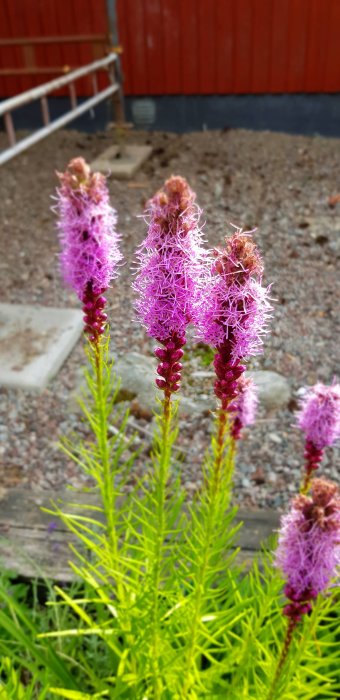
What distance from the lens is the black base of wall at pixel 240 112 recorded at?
7.12 meters

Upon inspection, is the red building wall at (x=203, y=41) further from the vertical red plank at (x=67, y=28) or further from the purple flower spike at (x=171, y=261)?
the purple flower spike at (x=171, y=261)

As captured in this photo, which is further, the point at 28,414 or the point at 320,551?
the point at 28,414

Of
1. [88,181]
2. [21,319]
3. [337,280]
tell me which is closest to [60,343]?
[21,319]

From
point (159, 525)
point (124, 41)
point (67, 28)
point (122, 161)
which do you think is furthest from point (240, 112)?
point (159, 525)

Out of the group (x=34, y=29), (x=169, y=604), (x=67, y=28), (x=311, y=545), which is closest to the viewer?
(x=311, y=545)

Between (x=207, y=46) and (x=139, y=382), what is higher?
(x=207, y=46)

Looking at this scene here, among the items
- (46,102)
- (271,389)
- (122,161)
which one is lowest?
(271,389)

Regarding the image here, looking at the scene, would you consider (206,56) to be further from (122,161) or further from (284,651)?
(284,651)

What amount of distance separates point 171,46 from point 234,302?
7.00 metres

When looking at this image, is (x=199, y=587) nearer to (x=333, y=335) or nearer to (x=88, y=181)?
(x=88, y=181)

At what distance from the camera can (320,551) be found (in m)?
0.97

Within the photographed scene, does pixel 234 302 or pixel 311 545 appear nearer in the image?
pixel 234 302

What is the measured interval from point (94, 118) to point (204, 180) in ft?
7.71

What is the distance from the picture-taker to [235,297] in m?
0.84
